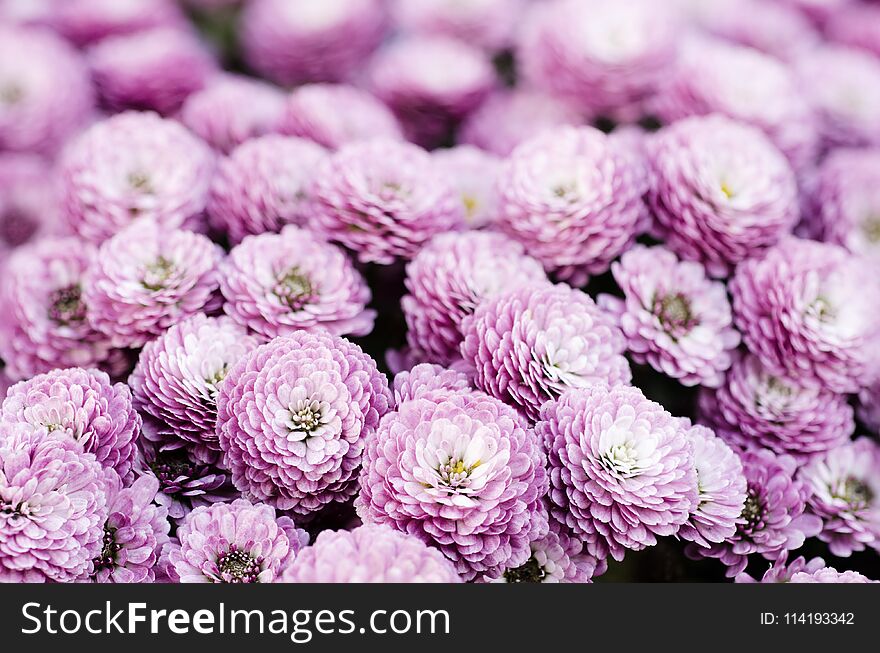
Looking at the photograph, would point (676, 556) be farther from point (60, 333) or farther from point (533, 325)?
point (60, 333)

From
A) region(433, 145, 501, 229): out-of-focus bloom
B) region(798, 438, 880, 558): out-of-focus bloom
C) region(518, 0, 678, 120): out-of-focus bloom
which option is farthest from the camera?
region(518, 0, 678, 120): out-of-focus bloom

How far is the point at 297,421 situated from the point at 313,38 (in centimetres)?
79

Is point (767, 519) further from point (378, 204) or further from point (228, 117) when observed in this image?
point (228, 117)

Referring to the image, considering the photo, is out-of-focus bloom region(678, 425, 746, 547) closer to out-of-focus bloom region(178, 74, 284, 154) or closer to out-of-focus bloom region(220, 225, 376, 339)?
out-of-focus bloom region(220, 225, 376, 339)

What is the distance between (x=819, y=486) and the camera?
2.52ft

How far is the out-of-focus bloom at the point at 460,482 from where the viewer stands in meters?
0.58

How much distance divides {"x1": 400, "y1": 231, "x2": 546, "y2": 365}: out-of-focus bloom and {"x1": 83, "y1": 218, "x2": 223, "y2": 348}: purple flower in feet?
0.62

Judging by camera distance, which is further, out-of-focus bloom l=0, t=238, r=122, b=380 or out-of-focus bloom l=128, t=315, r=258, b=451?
out-of-focus bloom l=0, t=238, r=122, b=380

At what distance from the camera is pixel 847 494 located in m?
0.78

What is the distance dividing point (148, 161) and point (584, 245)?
462 millimetres

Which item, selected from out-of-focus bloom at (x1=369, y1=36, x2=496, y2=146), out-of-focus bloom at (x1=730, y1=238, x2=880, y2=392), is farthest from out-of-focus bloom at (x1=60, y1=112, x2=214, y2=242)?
out-of-focus bloom at (x1=730, y1=238, x2=880, y2=392)

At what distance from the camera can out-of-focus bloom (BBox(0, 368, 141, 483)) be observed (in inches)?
24.8

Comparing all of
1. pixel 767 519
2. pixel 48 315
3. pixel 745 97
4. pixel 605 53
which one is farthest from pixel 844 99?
pixel 48 315
